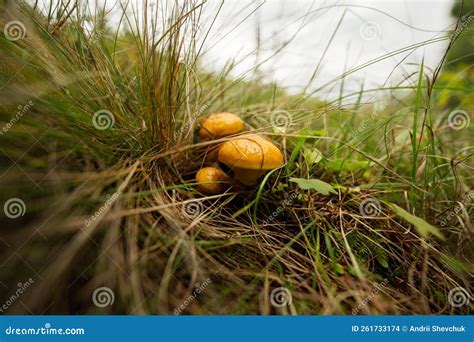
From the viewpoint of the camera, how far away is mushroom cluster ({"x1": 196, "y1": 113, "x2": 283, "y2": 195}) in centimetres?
129

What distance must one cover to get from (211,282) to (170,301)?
Result: 0.15m

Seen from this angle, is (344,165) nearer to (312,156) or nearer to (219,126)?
(312,156)

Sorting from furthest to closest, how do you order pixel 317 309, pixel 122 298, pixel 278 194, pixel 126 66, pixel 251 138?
pixel 126 66
pixel 278 194
pixel 251 138
pixel 317 309
pixel 122 298

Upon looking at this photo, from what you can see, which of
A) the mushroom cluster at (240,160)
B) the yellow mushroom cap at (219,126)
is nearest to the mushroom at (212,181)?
the mushroom cluster at (240,160)

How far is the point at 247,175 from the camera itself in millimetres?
1354

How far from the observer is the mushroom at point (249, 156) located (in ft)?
4.20

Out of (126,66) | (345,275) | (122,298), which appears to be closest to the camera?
(122,298)

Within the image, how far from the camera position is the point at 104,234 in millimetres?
1025

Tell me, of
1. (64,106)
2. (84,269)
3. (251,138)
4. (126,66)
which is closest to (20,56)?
(64,106)

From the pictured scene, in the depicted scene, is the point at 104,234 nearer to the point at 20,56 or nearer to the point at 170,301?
the point at 170,301

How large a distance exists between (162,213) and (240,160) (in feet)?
1.28

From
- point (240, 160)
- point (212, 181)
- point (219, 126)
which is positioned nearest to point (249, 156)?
point (240, 160)

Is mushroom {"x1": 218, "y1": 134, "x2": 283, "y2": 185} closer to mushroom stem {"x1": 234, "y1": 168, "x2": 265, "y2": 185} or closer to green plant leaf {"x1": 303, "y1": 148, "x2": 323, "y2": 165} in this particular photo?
mushroom stem {"x1": 234, "y1": 168, "x2": 265, "y2": 185}

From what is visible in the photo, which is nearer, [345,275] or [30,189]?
[30,189]
